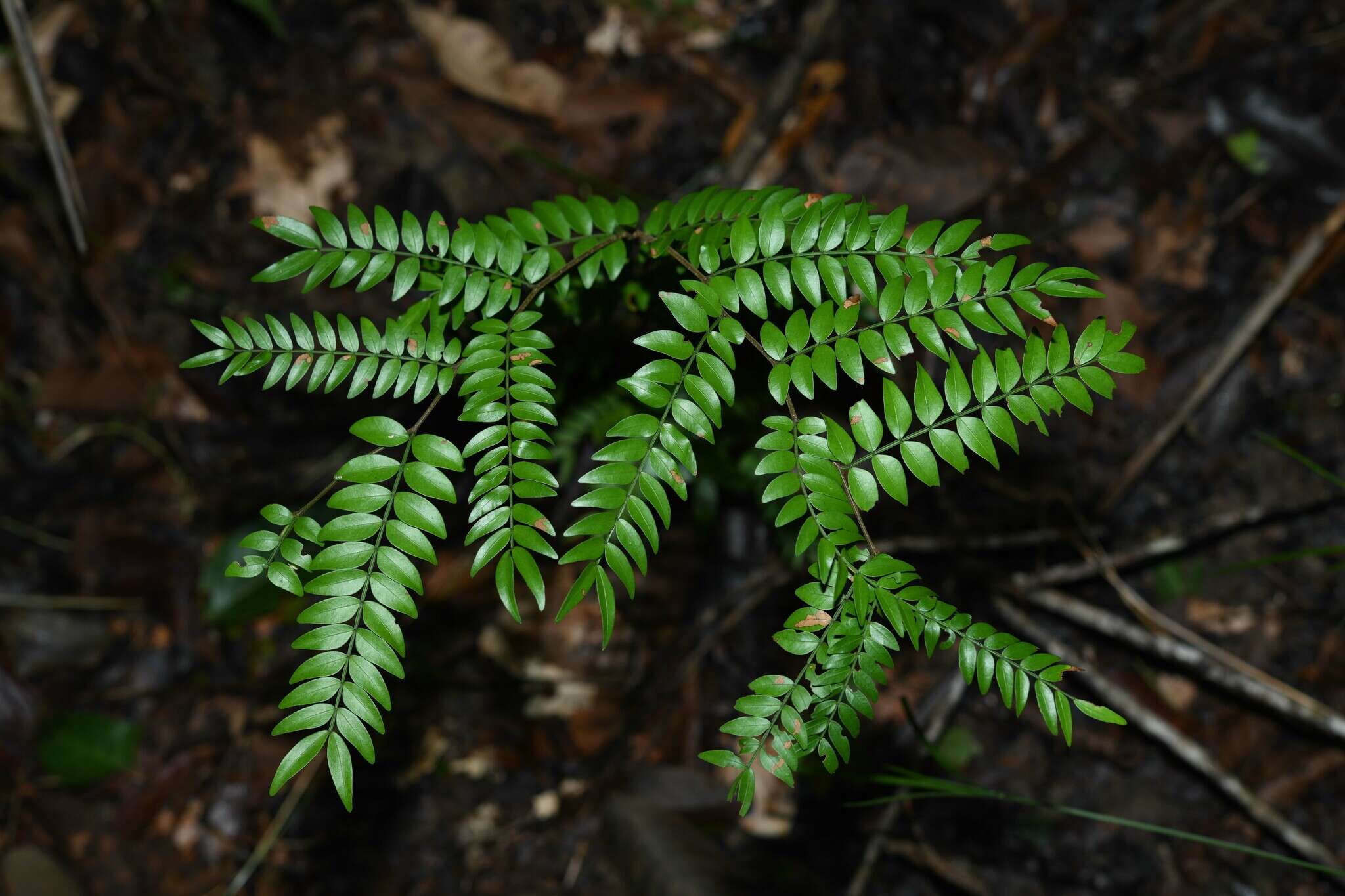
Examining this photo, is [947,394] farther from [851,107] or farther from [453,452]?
[851,107]

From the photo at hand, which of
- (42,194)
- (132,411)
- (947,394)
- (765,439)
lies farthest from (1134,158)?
(42,194)

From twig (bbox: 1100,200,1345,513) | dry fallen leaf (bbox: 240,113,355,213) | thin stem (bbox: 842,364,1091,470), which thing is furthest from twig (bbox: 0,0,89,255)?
twig (bbox: 1100,200,1345,513)

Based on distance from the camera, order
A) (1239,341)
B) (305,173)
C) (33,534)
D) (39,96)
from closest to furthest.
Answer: (39,96) → (1239,341) → (33,534) → (305,173)

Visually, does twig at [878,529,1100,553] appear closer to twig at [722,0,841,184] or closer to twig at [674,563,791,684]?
twig at [674,563,791,684]

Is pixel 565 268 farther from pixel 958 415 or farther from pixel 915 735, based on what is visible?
pixel 915 735

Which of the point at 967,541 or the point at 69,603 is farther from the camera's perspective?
the point at 69,603

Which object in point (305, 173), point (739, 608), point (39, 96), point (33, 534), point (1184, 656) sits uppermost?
point (305, 173)

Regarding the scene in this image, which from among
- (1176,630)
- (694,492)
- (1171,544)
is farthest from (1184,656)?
(694,492)
